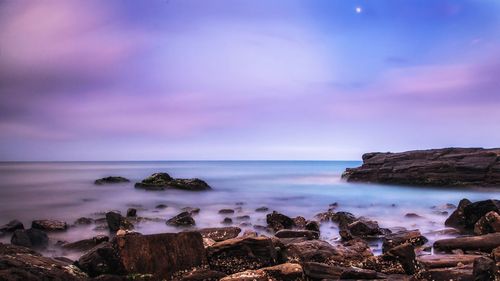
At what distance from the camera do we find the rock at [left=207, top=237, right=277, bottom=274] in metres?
11.6

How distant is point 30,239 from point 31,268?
31.4 ft

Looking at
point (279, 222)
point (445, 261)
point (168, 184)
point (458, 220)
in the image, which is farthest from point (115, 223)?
point (168, 184)

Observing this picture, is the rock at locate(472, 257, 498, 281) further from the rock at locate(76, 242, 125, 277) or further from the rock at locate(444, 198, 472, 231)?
the rock at locate(444, 198, 472, 231)

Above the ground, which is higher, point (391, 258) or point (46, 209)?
point (391, 258)

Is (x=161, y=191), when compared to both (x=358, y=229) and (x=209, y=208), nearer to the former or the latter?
(x=209, y=208)

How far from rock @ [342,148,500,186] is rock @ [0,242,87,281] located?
198 ft

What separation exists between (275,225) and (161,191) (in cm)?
2710

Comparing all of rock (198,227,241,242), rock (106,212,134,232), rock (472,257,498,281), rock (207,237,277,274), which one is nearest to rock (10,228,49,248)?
rock (106,212,134,232)

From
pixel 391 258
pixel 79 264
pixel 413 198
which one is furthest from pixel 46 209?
pixel 413 198

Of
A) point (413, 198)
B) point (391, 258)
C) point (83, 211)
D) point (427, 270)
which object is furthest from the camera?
point (413, 198)

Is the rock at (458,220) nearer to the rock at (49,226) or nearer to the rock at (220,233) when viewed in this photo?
the rock at (220,233)

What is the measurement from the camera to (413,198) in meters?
43.6

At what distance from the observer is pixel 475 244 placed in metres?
13.8

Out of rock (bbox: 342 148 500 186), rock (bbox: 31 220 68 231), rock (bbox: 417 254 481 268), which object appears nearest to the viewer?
rock (bbox: 417 254 481 268)
